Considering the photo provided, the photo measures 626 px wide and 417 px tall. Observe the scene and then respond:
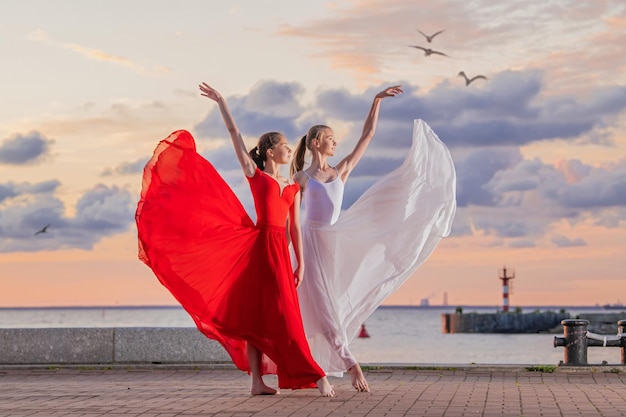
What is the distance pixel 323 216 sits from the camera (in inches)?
456

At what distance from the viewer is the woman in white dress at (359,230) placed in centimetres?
1147

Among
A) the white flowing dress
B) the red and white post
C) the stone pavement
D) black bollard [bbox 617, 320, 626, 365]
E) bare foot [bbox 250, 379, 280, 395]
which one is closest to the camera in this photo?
the stone pavement

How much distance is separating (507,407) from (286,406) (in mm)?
1966

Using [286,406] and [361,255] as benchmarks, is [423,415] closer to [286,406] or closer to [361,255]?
[286,406]

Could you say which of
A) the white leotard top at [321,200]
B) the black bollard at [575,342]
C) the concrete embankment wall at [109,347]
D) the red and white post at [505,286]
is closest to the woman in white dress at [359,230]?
the white leotard top at [321,200]

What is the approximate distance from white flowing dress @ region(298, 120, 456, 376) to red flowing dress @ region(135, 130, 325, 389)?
415 millimetres

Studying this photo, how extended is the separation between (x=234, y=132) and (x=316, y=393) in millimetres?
2730

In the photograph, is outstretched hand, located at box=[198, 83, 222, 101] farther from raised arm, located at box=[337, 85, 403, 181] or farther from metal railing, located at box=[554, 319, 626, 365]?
metal railing, located at box=[554, 319, 626, 365]

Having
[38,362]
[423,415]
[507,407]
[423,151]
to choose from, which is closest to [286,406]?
[423,415]

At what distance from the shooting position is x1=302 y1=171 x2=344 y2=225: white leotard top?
1145 centimetres

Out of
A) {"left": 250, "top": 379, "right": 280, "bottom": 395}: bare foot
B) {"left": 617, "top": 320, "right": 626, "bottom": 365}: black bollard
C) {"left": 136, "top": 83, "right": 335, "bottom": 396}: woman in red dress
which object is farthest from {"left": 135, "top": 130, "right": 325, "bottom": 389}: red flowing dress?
{"left": 617, "top": 320, "right": 626, "bottom": 365}: black bollard

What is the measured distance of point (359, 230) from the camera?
1196cm

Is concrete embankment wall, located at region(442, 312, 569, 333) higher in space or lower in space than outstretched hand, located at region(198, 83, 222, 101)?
lower

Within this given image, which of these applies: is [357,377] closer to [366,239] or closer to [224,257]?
[366,239]
